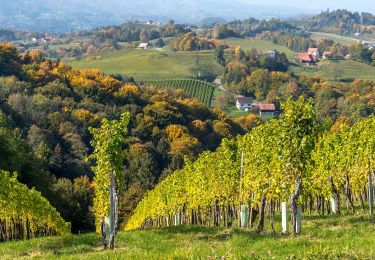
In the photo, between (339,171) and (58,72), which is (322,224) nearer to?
(339,171)

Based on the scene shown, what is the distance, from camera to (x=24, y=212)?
1389 inches

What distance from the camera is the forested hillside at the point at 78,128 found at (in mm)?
64938

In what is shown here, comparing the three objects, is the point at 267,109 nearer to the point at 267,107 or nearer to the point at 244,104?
the point at 267,107

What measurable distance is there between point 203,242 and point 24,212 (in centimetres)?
1818

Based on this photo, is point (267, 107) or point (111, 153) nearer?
point (111, 153)

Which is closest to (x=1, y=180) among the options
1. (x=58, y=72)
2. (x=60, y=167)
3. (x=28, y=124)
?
(x=60, y=167)

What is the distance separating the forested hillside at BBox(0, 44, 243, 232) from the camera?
64938 millimetres

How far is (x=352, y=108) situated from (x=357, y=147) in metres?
124

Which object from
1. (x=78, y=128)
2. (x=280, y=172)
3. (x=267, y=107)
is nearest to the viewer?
(x=280, y=172)

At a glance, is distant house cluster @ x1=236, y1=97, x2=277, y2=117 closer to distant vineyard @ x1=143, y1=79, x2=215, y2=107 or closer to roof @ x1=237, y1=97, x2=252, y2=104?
roof @ x1=237, y1=97, x2=252, y2=104

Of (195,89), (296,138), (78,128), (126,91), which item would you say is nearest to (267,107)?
(195,89)

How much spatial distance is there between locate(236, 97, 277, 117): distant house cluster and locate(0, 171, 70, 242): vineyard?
457 feet

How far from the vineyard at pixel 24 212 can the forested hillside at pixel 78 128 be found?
15.3m

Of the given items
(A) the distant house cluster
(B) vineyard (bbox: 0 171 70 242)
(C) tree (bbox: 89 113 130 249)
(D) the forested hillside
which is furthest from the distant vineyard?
(C) tree (bbox: 89 113 130 249)
